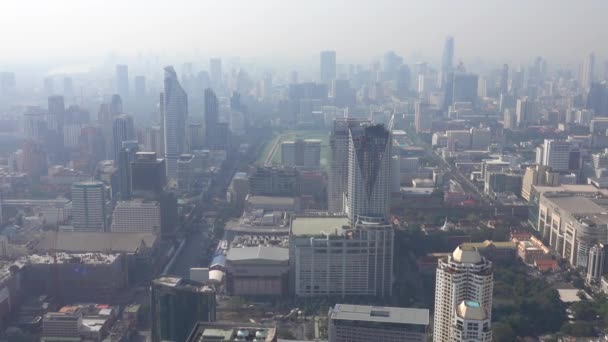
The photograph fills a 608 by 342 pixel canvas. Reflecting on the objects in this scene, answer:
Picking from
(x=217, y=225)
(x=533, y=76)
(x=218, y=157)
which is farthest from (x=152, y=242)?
(x=533, y=76)

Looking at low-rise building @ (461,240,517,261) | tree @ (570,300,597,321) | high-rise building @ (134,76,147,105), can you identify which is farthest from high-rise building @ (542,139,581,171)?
high-rise building @ (134,76,147,105)

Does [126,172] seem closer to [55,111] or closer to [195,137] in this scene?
[195,137]

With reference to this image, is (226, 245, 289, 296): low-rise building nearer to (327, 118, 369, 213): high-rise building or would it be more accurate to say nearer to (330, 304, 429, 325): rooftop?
(330, 304, 429, 325): rooftop

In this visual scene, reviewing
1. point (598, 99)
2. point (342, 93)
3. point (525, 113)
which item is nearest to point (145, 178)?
point (525, 113)

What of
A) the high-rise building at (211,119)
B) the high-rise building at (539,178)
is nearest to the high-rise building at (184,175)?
the high-rise building at (211,119)

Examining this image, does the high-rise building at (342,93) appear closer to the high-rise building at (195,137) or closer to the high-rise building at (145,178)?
the high-rise building at (195,137)
